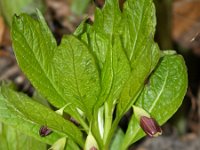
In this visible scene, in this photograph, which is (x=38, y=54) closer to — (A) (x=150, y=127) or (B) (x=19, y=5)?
(A) (x=150, y=127)

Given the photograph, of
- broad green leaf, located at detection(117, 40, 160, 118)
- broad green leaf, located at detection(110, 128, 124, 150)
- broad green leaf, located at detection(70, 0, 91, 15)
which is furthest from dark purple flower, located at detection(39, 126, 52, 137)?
broad green leaf, located at detection(70, 0, 91, 15)

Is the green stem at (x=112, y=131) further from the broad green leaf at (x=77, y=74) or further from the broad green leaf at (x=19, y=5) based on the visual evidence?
the broad green leaf at (x=19, y=5)

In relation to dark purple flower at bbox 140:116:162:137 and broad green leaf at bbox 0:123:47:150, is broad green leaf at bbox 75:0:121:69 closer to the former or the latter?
dark purple flower at bbox 140:116:162:137

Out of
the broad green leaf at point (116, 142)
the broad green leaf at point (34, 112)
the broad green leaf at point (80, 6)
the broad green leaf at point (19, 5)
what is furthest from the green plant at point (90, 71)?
the broad green leaf at point (80, 6)

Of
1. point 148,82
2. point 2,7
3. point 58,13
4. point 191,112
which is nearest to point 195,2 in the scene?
point 58,13

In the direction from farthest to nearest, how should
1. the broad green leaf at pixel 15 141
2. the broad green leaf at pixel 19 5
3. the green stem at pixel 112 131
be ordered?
the broad green leaf at pixel 19 5, the broad green leaf at pixel 15 141, the green stem at pixel 112 131
